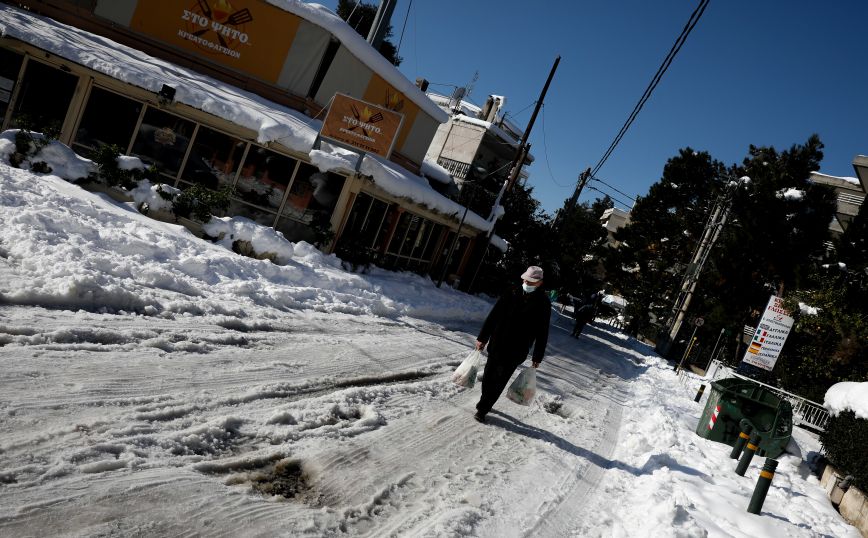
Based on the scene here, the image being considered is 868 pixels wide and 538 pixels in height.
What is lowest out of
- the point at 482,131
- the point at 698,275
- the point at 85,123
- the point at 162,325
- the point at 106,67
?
the point at 162,325

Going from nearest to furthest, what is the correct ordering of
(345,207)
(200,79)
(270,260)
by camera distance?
(270,260), (200,79), (345,207)

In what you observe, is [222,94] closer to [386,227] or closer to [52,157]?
[52,157]

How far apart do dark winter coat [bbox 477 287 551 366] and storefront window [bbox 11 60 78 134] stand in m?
12.3

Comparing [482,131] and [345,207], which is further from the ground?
[482,131]

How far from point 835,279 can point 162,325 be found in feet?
73.0

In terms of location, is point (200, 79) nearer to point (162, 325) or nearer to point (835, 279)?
point (162, 325)

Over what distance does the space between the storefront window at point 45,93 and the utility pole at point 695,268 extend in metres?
24.8

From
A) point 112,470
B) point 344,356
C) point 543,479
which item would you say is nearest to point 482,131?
point 344,356

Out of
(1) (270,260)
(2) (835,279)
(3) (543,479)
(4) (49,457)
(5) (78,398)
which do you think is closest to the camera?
(4) (49,457)

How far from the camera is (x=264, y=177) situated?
16.2 meters

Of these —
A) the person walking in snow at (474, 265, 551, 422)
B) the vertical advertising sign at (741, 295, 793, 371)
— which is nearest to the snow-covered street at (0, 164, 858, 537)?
the person walking in snow at (474, 265, 551, 422)

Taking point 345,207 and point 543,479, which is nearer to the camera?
point 543,479

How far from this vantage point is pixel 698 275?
91.3ft

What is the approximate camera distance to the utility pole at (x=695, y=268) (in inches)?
1076
